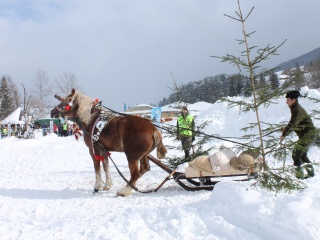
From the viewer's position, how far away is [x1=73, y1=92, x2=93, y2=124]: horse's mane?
20.5 ft

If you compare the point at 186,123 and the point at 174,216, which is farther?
the point at 186,123

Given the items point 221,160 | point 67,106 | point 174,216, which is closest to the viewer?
point 174,216

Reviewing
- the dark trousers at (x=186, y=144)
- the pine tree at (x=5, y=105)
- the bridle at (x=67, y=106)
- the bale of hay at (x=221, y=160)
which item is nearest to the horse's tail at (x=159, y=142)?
the bale of hay at (x=221, y=160)

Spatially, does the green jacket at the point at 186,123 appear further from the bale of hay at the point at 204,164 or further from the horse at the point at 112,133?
the bale of hay at the point at 204,164

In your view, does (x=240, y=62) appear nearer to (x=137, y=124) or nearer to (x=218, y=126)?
(x=137, y=124)

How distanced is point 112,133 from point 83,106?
900 mm

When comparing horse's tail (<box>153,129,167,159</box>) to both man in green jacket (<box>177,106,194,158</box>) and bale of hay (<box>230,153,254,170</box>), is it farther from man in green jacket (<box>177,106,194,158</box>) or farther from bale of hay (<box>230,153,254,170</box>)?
bale of hay (<box>230,153,254,170</box>)

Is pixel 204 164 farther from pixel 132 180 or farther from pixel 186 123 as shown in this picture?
pixel 186 123

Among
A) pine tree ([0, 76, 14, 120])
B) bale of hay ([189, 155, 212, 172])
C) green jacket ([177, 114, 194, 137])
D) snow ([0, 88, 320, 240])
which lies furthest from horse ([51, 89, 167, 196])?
pine tree ([0, 76, 14, 120])

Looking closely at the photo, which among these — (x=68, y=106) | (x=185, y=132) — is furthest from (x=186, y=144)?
(x=68, y=106)

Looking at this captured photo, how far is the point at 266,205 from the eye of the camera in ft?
10.9

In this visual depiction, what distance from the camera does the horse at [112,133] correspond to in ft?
18.9

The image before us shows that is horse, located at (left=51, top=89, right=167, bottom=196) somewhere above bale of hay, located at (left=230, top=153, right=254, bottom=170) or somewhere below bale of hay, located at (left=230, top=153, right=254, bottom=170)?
above

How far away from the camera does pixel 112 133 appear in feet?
19.7
